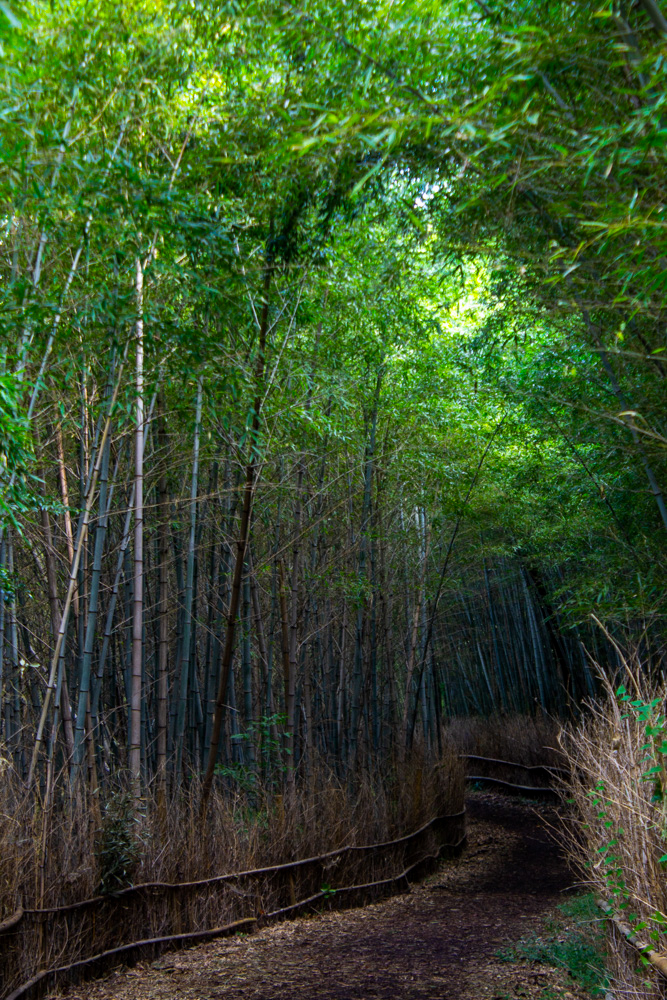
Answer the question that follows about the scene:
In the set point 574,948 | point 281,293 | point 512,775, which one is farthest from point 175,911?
point 512,775

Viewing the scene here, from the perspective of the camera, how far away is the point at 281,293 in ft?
13.6

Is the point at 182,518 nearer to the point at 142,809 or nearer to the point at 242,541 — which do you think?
the point at 242,541

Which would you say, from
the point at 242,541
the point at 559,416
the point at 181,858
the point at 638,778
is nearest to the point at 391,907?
the point at 181,858

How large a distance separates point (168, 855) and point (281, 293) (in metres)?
3.03

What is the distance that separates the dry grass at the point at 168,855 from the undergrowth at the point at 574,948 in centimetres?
131

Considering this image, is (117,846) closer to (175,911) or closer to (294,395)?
(175,911)

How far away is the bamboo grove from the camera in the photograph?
2793mm

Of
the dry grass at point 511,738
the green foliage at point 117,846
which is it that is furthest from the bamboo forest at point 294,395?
the dry grass at point 511,738

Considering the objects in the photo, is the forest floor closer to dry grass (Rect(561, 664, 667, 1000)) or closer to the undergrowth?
the undergrowth

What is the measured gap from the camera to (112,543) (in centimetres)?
579

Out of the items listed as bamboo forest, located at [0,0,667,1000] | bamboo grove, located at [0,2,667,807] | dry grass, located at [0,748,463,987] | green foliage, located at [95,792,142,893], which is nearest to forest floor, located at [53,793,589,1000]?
bamboo forest, located at [0,0,667,1000]

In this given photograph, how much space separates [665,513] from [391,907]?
305 cm

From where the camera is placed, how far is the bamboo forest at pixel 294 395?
2723mm

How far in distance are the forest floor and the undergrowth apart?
40 millimetres
